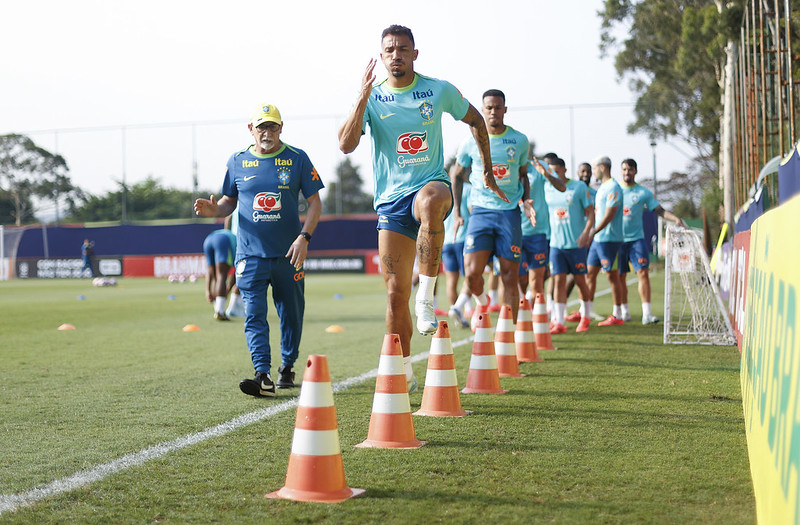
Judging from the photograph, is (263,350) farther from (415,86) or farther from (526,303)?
(526,303)

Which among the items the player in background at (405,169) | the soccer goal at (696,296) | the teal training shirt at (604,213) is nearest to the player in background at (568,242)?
the teal training shirt at (604,213)

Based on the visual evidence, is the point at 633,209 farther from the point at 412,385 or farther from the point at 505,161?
the point at 412,385

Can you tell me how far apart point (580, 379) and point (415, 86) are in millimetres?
2552

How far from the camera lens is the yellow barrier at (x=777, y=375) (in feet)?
7.74

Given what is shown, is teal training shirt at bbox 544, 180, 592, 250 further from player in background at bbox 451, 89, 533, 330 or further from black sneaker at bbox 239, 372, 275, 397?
black sneaker at bbox 239, 372, 275, 397

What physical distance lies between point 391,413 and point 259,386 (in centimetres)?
188

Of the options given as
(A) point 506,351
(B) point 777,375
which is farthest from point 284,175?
(B) point 777,375

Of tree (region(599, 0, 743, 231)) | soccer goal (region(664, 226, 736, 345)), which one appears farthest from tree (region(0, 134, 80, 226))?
soccer goal (region(664, 226, 736, 345))

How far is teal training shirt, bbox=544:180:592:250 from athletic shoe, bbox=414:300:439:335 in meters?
6.39

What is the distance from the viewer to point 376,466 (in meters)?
3.88

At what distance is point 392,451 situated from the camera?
4152 mm

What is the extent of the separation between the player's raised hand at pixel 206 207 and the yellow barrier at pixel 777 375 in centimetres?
354

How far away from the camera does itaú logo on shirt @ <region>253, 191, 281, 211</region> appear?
625 cm

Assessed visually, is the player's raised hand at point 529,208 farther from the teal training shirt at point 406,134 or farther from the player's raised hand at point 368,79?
the player's raised hand at point 368,79
